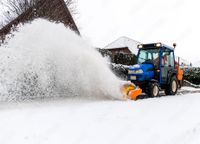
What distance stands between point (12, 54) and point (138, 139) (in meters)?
4.88

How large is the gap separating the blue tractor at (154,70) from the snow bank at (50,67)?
169 cm

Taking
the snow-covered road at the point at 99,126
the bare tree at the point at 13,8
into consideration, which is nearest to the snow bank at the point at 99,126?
the snow-covered road at the point at 99,126

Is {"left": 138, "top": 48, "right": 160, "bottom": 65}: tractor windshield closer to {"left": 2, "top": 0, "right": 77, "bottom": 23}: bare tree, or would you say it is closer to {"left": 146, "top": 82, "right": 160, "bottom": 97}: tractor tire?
{"left": 146, "top": 82, "right": 160, "bottom": 97}: tractor tire

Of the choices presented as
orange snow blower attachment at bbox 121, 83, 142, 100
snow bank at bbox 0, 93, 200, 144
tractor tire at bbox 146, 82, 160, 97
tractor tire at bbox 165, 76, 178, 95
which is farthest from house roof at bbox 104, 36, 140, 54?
snow bank at bbox 0, 93, 200, 144

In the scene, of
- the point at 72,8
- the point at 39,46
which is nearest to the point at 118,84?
the point at 39,46

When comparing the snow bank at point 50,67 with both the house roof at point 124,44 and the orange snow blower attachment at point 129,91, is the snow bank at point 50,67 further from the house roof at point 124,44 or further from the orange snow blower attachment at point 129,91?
the house roof at point 124,44

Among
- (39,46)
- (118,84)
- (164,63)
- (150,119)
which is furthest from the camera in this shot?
(164,63)

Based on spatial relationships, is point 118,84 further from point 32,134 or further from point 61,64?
point 32,134

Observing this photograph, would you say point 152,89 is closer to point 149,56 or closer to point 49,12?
point 149,56

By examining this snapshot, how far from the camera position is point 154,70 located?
1251 cm

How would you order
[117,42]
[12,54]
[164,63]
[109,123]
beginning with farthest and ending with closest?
[117,42] → [164,63] → [12,54] → [109,123]

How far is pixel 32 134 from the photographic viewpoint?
5.20 m

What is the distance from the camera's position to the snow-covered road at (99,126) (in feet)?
17.0

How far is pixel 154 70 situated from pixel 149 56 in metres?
0.64
